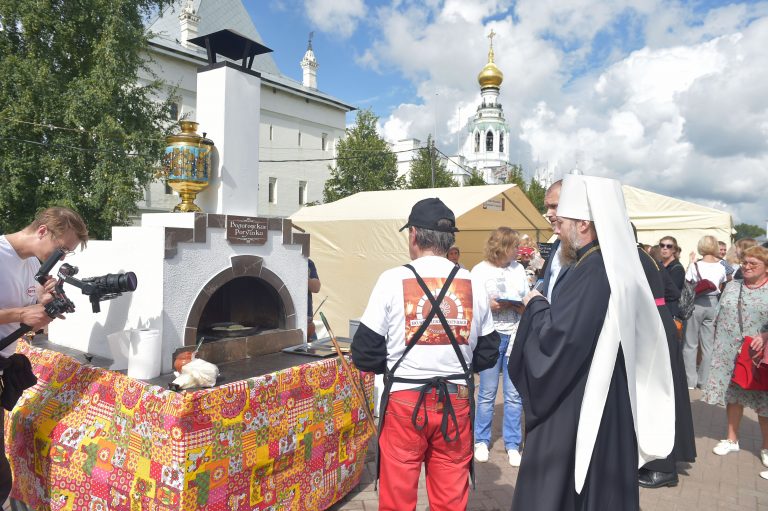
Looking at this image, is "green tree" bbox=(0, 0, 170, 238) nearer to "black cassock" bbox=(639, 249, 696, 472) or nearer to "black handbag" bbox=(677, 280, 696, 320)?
"black handbag" bbox=(677, 280, 696, 320)

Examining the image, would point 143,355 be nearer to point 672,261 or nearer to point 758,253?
point 758,253

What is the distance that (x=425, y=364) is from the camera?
7.59 feet

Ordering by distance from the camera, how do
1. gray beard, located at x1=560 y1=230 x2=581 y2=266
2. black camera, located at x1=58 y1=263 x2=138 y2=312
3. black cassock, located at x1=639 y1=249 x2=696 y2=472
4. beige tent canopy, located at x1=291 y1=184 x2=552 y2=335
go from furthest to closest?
beige tent canopy, located at x1=291 y1=184 x2=552 y2=335 < black cassock, located at x1=639 y1=249 x2=696 y2=472 < black camera, located at x1=58 y1=263 x2=138 y2=312 < gray beard, located at x1=560 y1=230 x2=581 y2=266

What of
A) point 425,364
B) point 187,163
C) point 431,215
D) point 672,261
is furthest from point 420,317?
point 672,261

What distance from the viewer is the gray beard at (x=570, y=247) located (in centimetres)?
225

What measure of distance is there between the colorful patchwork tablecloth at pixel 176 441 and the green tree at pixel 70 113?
11.7m

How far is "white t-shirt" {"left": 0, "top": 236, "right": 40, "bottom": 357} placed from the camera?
8.16 feet

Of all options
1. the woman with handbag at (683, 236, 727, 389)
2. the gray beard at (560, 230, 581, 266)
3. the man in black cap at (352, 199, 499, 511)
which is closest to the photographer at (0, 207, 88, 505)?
the man in black cap at (352, 199, 499, 511)

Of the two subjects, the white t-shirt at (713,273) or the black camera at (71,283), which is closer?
the black camera at (71,283)

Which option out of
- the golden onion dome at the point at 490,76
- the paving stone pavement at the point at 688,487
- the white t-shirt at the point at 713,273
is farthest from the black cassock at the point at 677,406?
the golden onion dome at the point at 490,76

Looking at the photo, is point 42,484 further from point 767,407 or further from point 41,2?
point 41,2

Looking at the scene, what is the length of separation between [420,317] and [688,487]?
319 cm

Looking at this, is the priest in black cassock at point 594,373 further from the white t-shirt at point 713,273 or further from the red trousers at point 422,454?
the white t-shirt at point 713,273

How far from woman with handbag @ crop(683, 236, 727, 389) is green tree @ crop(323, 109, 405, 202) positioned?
18469 mm
